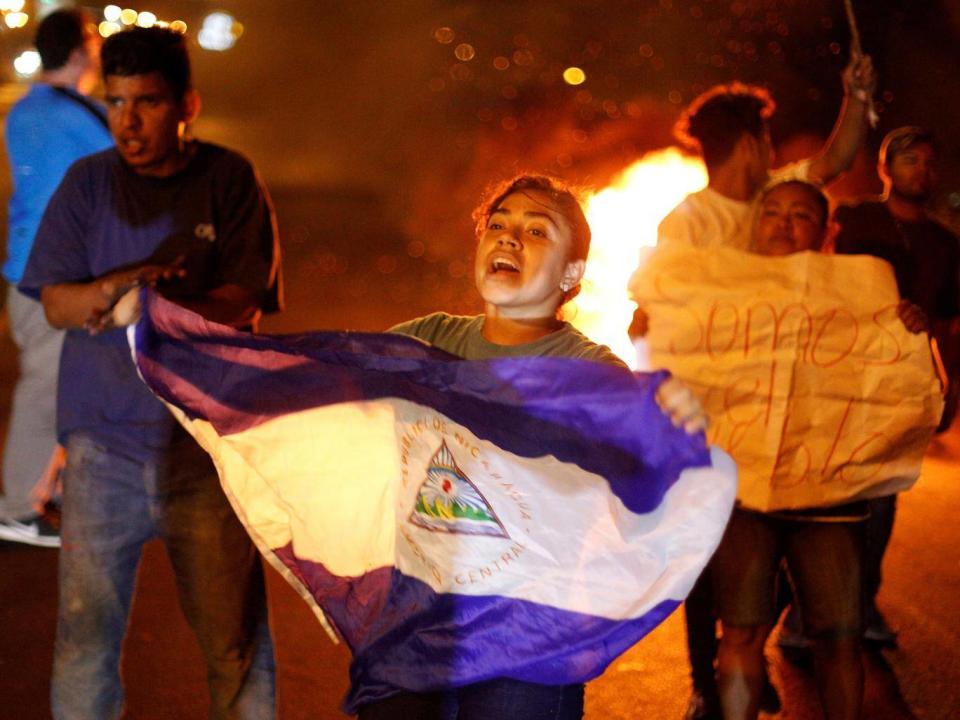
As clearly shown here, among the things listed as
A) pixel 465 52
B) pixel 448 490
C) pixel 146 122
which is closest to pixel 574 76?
pixel 465 52

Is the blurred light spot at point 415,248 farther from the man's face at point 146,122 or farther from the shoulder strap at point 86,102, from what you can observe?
the man's face at point 146,122

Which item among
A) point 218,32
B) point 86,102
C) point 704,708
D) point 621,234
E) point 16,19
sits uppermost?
point 218,32

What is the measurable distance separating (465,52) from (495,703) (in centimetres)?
2839

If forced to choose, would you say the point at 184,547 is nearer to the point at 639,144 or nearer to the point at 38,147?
the point at 38,147

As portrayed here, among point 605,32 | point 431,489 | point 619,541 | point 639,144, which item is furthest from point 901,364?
point 605,32

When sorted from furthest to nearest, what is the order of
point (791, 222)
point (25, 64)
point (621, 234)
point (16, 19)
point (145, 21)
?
point (25, 64) < point (16, 19) < point (621, 234) < point (145, 21) < point (791, 222)

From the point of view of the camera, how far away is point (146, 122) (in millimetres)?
3512

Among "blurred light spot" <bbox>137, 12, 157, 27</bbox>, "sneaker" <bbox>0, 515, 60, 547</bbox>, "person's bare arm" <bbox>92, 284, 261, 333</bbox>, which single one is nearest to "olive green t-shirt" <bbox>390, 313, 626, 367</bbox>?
"person's bare arm" <bbox>92, 284, 261, 333</bbox>

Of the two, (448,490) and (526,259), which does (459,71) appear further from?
(448,490)

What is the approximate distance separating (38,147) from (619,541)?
3.47m

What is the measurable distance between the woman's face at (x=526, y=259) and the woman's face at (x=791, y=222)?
0.96m

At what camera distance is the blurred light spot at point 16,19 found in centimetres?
3069

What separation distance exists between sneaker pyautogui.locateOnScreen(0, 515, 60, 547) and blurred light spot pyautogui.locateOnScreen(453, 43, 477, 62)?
25365 mm

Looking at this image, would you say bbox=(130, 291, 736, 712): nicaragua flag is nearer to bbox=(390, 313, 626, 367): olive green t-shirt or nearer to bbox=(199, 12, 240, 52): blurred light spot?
bbox=(390, 313, 626, 367): olive green t-shirt
